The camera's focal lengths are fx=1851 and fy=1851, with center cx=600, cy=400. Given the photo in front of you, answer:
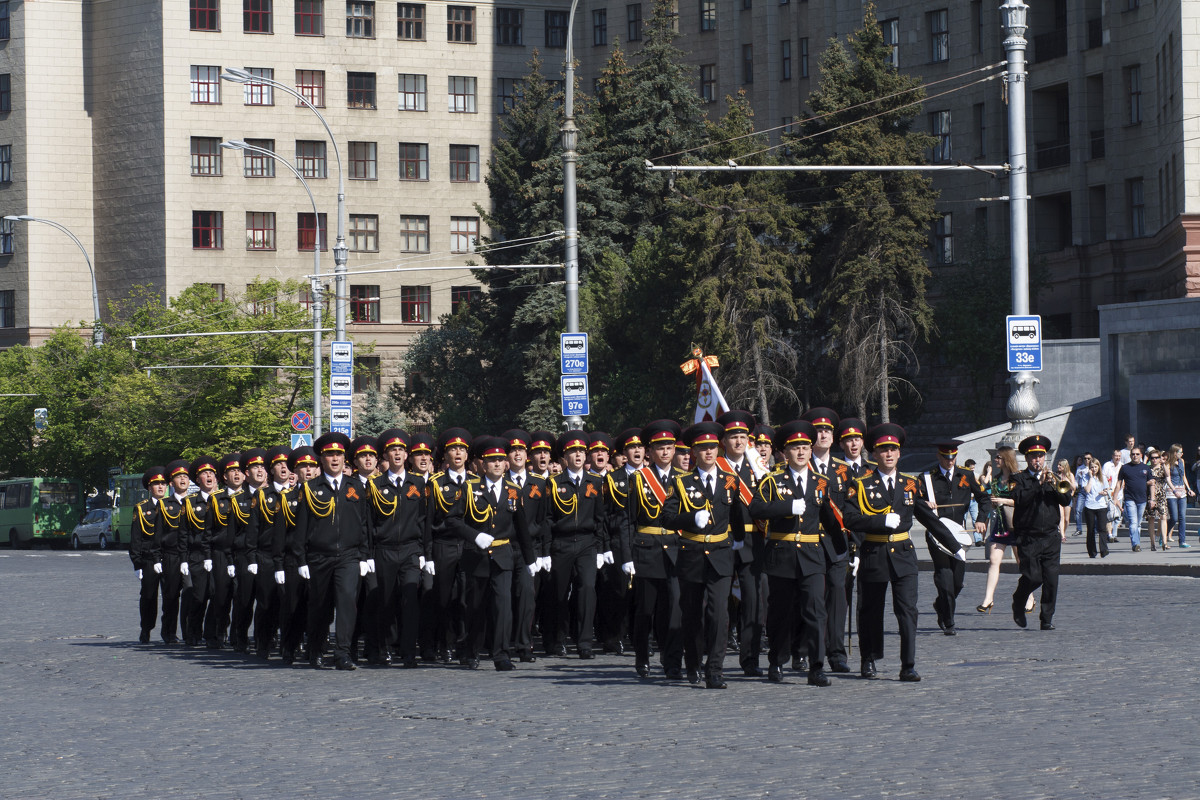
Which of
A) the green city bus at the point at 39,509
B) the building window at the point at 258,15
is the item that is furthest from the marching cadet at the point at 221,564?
the building window at the point at 258,15

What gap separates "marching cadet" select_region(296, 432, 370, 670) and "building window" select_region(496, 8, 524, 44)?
71721 mm

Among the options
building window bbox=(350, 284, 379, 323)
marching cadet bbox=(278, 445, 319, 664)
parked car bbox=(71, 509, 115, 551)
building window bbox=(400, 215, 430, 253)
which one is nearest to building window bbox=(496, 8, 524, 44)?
building window bbox=(400, 215, 430, 253)

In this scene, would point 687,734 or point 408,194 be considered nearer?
point 687,734

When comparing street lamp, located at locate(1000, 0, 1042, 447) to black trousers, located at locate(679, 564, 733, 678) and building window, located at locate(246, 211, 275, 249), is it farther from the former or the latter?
building window, located at locate(246, 211, 275, 249)

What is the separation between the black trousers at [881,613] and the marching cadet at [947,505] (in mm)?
2887

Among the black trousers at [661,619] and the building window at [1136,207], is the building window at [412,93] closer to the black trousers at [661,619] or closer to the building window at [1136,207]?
the building window at [1136,207]

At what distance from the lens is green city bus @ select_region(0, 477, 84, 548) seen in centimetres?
6794

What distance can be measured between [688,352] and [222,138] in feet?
111

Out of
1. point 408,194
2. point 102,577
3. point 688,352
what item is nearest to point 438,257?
point 408,194

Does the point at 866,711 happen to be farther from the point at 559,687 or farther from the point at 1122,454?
the point at 1122,454

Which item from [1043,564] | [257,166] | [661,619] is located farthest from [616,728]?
[257,166]

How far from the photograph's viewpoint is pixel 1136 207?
55.2 metres

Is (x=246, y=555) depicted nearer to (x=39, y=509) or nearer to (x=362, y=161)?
(x=39, y=509)

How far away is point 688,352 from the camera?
54219 mm
